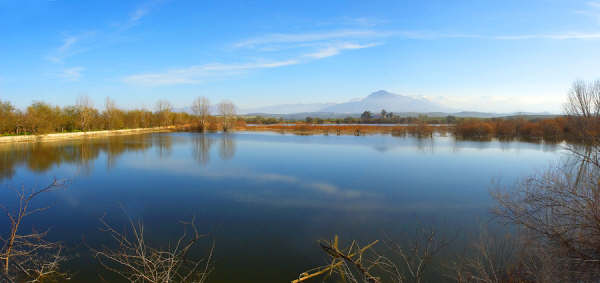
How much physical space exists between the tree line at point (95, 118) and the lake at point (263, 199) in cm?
1382

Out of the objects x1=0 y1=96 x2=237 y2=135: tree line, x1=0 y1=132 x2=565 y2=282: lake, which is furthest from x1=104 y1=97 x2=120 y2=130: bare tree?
x1=0 y1=132 x2=565 y2=282: lake

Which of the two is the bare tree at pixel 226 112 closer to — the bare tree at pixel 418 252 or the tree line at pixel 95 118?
the tree line at pixel 95 118

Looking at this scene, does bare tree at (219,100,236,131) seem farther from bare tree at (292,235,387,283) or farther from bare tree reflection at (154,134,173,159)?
bare tree at (292,235,387,283)

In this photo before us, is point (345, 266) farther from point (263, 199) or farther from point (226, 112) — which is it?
point (226, 112)

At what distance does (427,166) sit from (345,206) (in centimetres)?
748

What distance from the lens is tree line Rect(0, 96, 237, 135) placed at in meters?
25.3

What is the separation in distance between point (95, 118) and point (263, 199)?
35339 millimetres

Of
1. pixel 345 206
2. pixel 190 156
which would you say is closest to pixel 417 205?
pixel 345 206

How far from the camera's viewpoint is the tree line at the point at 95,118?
25344 mm

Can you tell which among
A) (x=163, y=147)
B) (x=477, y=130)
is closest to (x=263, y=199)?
(x=163, y=147)

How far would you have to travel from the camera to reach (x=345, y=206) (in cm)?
767

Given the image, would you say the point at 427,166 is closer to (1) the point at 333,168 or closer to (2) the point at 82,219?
(1) the point at 333,168

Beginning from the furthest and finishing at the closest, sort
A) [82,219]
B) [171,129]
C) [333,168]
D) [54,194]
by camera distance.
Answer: [171,129]
[333,168]
[54,194]
[82,219]

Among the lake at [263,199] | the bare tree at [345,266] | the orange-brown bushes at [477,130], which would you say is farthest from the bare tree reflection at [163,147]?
the orange-brown bushes at [477,130]
